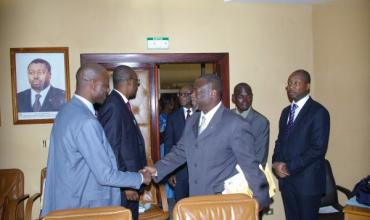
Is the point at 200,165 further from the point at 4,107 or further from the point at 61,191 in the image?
the point at 4,107

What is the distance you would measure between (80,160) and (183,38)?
8.26 ft

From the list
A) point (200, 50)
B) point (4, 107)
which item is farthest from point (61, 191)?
point (200, 50)

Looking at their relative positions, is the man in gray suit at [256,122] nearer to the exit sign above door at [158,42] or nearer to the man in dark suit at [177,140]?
the man in dark suit at [177,140]

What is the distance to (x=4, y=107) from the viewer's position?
406 centimetres

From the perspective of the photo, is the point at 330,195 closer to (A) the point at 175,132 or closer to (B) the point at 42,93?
(A) the point at 175,132

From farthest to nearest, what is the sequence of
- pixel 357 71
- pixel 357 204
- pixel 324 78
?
pixel 324 78 → pixel 357 71 → pixel 357 204

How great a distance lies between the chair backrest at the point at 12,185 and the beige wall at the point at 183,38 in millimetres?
183

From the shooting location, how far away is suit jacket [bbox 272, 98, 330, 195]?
Answer: 310 centimetres

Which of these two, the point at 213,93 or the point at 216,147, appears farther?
the point at 213,93

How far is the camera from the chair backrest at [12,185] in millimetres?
3851

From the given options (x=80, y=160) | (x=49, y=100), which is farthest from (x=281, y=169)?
(x=49, y=100)

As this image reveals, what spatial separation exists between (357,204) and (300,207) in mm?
746

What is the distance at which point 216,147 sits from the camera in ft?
7.50

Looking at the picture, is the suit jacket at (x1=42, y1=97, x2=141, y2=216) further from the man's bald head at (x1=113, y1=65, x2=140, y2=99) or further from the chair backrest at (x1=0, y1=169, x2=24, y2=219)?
the chair backrest at (x1=0, y1=169, x2=24, y2=219)
